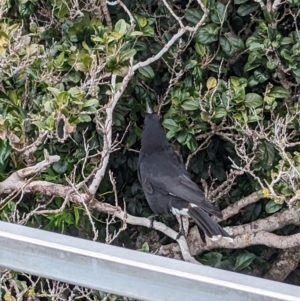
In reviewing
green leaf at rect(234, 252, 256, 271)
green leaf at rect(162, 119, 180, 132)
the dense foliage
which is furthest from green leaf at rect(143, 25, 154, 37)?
green leaf at rect(234, 252, 256, 271)

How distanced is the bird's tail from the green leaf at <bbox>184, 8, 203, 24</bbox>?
0.98 metres

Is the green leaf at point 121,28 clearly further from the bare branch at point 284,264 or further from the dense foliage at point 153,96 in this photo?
the bare branch at point 284,264

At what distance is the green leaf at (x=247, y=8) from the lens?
11.8 ft

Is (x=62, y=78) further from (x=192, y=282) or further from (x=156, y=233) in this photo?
(x=192, y=282)

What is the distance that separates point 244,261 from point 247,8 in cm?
135

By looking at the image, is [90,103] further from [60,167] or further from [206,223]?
[206,223]

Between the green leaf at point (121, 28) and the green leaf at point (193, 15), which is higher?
the green leaf at point (121, 28)

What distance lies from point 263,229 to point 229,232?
181 millimetres

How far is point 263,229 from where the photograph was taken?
363cm

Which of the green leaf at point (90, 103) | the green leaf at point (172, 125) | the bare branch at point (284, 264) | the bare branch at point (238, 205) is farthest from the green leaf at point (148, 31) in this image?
the bare branch at point (284, 264)

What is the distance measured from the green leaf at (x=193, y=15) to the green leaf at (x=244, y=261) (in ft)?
4.19

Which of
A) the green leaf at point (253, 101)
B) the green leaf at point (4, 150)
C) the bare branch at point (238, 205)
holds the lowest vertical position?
the bare branch at point (238, 205)

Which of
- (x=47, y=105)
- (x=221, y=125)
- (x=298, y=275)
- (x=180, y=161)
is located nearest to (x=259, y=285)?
(x=47, y=105)

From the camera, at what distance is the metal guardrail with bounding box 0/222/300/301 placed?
4.52 ft
